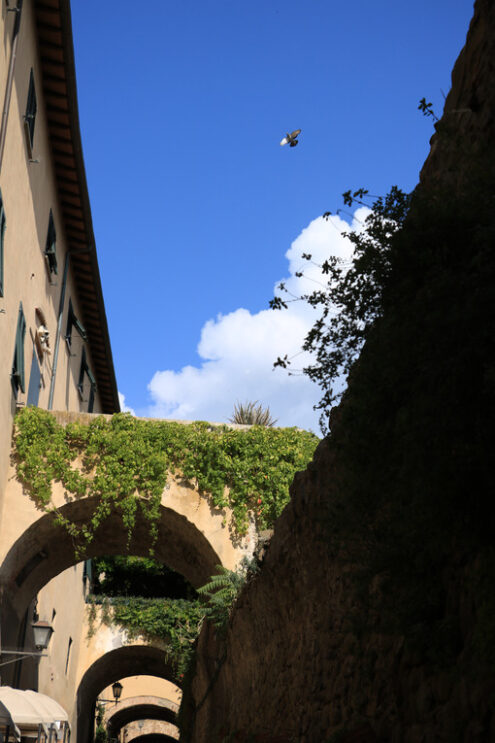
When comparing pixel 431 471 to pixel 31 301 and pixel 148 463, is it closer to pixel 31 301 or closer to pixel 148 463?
pixel 148 463

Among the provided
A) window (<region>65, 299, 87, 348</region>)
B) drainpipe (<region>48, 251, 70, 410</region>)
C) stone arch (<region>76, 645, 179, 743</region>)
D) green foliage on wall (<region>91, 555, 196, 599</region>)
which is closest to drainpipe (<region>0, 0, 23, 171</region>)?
drainpipe (<region>48, 251, 70, 410</region>)

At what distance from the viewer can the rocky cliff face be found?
10.5ft

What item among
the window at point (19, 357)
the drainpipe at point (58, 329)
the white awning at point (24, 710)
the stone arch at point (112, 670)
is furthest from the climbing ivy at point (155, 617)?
the window at point (19, 357)

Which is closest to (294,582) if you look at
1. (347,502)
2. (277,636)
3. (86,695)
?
(277,636)

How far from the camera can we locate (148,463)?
14992 mm

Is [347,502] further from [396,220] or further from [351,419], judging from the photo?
[396,220]

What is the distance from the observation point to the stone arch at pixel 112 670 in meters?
24.6

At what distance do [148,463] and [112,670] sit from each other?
50.3 ft

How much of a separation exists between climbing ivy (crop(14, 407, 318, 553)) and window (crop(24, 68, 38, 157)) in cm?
475

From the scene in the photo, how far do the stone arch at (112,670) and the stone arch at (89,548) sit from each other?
7252 mm

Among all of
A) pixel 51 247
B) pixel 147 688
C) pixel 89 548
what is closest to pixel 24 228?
pixel 51 247

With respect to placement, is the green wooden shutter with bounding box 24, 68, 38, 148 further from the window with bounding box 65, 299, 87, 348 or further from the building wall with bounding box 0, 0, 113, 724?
the window with bounding box 65, 299, 87, 348

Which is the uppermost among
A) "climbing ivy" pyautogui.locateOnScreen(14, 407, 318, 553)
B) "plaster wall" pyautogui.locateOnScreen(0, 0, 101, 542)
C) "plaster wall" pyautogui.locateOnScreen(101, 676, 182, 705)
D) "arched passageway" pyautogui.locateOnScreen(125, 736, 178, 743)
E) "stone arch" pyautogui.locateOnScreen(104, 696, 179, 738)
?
"plaster wall" pyautogui.locateOnScreen(0, 0, 101, 542)

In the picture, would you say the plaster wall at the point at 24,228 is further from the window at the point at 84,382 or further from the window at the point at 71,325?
the window at the point at 84,382
